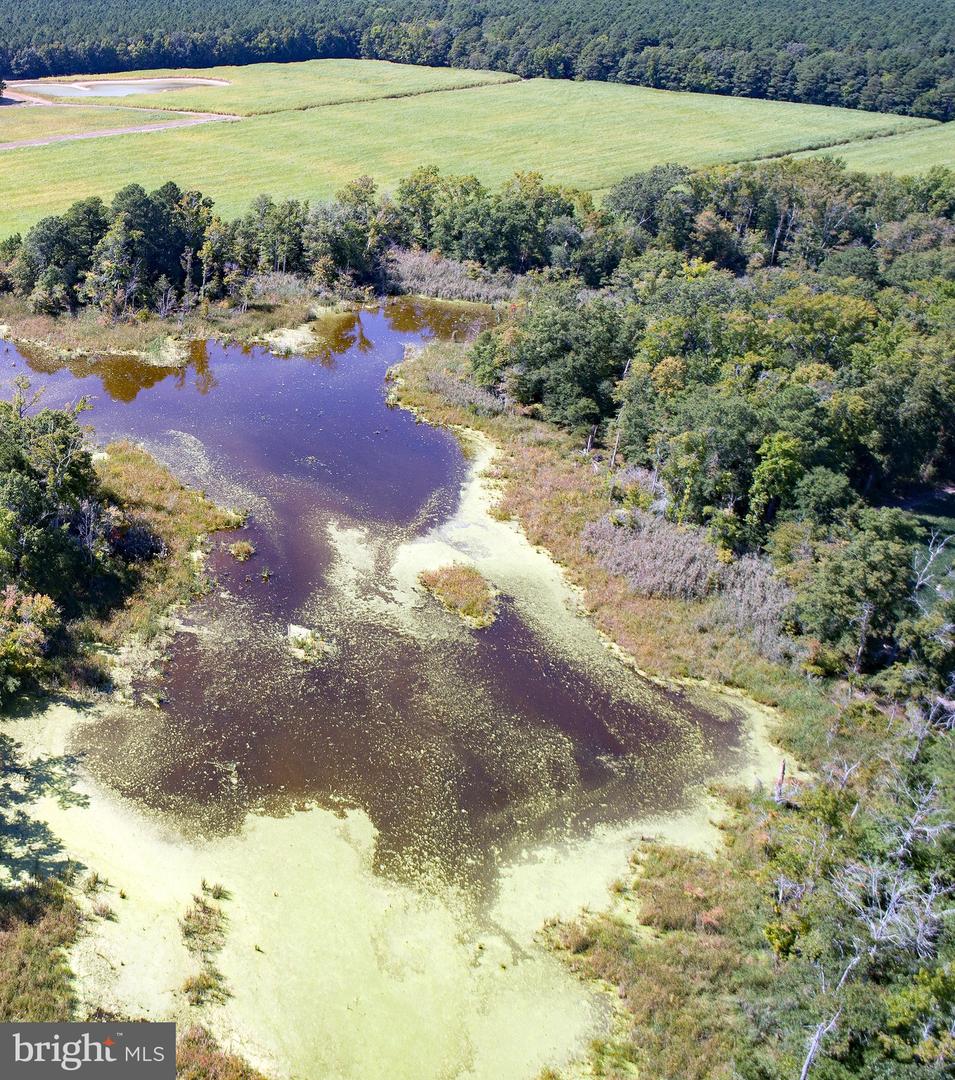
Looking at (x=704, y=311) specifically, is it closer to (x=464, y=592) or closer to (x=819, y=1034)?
(x=464, y=592)

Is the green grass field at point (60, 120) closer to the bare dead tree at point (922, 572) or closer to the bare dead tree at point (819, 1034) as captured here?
the bare dead tree at point (922, 572)

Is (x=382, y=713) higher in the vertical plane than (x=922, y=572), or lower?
lower

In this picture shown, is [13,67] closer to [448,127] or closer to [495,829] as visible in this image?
[448,127]

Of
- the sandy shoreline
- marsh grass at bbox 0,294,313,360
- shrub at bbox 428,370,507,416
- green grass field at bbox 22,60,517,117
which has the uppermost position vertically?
green grass field at bbox 22,60,517,117

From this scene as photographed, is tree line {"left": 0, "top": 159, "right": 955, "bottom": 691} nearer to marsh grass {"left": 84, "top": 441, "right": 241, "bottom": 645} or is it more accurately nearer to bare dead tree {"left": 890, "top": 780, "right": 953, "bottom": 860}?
bare dead tree {"left": 890, "top": 780, "right": 953, "bottom": 860}

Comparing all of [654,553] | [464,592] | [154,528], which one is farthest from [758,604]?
[154,528]

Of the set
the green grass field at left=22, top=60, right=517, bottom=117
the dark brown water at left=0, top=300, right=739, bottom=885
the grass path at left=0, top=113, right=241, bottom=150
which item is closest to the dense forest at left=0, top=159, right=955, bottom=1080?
the dark brown water at left=0, top=300, right=739, bottom=885
